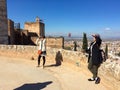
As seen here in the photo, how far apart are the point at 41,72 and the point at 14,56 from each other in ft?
13.5

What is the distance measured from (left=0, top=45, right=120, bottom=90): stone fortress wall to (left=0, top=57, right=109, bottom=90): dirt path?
14.2 inches

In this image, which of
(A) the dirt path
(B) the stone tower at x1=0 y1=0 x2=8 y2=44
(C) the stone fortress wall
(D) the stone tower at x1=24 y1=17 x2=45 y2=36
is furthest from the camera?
(D) the stone tower at x1=24 y1=17 x2=45 y2=36

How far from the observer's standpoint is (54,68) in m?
10.3

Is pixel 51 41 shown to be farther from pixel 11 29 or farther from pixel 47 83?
pixel 47 83

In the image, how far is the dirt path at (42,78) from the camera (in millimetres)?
7215

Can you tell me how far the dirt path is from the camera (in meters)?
7.21

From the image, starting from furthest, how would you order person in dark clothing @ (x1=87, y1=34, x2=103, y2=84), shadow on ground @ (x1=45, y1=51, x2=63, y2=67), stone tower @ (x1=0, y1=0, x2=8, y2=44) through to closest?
stone tower @ (x1=0, y1=0, x2=8, y2=44) → shadow on ground @ (x1=45, y1=51, x2=63, y2=67) → person in dark clothing @ (x1=87, y1=34, x2=103, y2=84)

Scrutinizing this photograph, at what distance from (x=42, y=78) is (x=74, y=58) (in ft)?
7.77

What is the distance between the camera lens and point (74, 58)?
33.4 feet

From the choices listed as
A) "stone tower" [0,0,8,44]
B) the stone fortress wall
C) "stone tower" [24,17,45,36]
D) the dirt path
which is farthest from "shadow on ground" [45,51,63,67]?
"stone tower" [24,17,45,36]

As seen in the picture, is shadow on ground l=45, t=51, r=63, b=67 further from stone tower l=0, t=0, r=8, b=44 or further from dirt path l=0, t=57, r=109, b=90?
stone tower l=0, t=0, r=8, b=44

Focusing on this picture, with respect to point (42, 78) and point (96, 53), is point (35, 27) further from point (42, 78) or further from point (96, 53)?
point (96, 53)

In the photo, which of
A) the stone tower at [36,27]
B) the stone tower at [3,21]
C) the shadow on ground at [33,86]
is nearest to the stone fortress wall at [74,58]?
the shadow on ground at [33,86]

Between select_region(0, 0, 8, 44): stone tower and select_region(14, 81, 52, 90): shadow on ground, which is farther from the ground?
select_region(0, 0, 8, 44): stone tower
